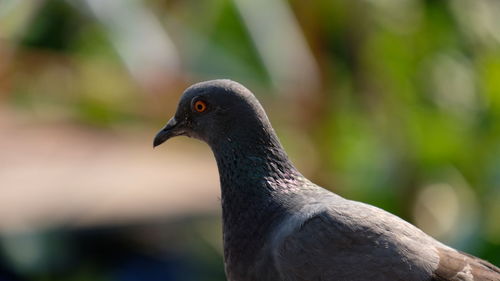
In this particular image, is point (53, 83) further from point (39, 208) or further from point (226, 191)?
point (226, 191)

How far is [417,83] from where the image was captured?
31.5ft

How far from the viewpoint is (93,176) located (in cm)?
1204

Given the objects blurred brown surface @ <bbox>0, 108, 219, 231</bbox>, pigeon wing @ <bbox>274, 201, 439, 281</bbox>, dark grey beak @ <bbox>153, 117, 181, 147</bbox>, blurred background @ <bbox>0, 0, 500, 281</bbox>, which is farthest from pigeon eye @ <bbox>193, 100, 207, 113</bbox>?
blurred brown surface @ <bbox>0, 108, 219, 231</bbox>

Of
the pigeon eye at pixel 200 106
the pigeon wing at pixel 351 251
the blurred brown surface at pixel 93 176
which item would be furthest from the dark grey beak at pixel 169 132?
the blurred brown surface at pixel 93 176

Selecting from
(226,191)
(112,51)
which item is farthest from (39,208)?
(226,191)

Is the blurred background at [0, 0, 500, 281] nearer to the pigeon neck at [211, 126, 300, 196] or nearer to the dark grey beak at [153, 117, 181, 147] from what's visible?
the pigeon neck at [211, 126, 300, 196]

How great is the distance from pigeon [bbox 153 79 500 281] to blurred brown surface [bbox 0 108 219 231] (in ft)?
18.9

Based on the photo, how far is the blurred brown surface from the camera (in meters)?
10.8

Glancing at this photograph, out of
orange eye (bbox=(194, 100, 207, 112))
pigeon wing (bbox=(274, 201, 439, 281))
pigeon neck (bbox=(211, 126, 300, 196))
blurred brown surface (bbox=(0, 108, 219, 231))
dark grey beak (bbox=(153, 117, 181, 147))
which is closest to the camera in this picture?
pigeon wing (bbox=(274, 201, 439, 281))

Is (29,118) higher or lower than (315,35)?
lower

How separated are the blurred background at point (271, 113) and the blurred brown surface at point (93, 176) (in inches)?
1.2

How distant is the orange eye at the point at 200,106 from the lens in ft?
16.6

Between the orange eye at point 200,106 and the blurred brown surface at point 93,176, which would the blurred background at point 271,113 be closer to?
the blurred brown surface at point 93,176

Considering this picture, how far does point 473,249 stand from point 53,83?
7.22 metres
